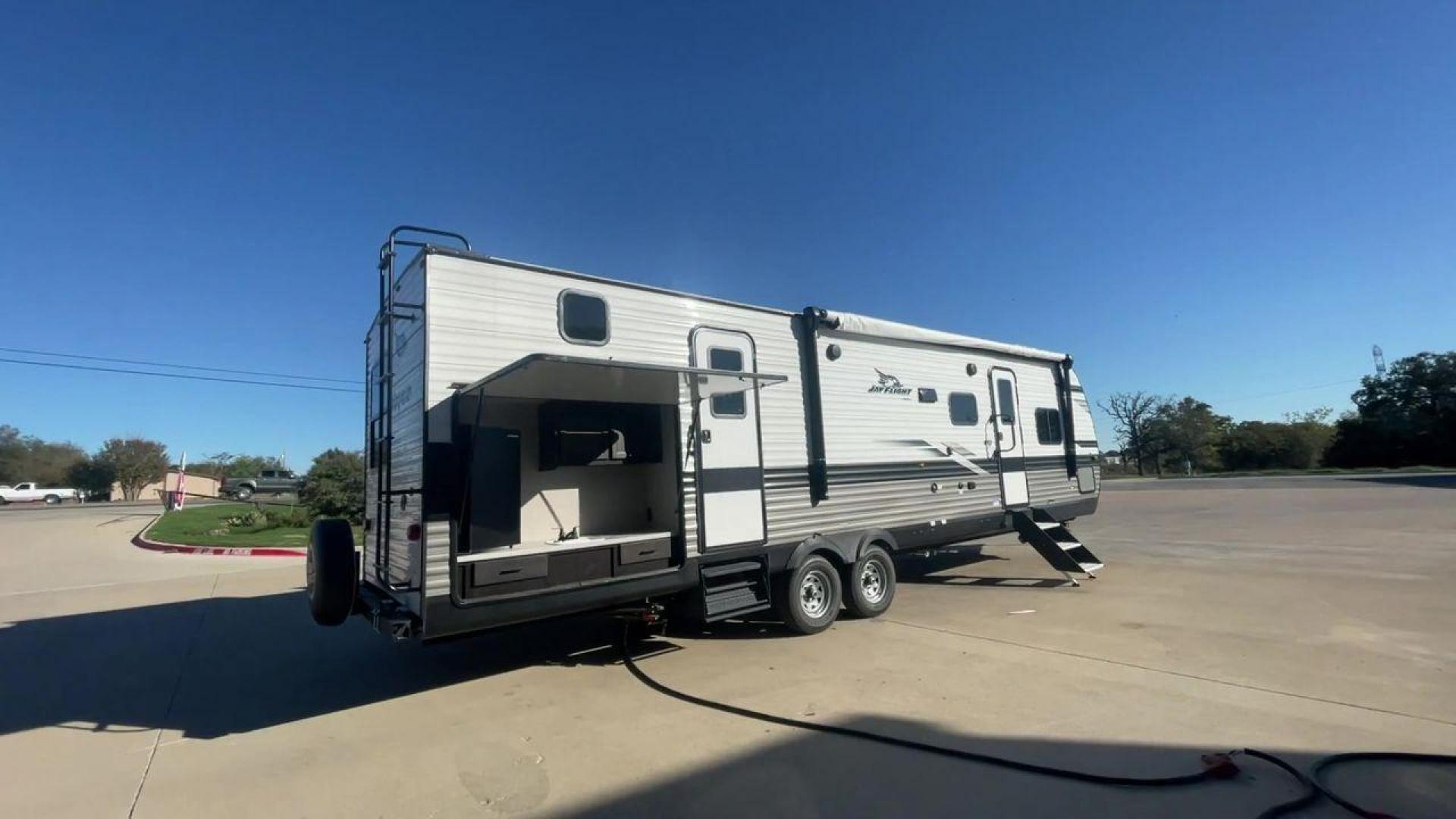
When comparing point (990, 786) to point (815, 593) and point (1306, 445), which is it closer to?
point (815, 593)

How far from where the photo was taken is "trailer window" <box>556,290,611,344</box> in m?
5.71

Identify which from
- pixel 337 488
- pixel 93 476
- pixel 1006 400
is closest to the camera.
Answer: pixel 1006 400

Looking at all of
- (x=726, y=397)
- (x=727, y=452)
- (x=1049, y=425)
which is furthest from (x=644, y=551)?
(x=1049, y=425)

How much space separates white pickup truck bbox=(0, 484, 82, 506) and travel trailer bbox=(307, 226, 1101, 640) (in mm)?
60916

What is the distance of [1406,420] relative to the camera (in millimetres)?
47750

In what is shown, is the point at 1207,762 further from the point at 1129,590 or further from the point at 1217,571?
the point at 1217,571

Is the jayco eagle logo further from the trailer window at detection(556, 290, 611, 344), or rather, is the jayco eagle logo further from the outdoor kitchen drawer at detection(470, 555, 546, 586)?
the outdoor kitchen drawer at detection(470, 555, 546, 586)

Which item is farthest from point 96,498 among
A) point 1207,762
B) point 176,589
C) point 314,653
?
point 1207,762

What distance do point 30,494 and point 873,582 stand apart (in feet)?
214

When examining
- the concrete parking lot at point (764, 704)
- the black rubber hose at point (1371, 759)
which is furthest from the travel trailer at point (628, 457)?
the black rubber hose at point (1371, 759)

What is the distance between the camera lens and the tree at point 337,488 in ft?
58.5

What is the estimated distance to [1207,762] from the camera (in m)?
3.56

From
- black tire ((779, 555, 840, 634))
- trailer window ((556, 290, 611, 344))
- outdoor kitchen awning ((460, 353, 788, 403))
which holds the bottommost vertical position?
black tire ((779, 555, 840, 634))

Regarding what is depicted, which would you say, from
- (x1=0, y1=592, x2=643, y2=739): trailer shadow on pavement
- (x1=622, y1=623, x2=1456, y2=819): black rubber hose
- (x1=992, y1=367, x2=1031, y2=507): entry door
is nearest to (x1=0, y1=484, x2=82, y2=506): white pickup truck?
(x1=0, y1=592, x2=643, y2=739): trailer shadow on pavement
